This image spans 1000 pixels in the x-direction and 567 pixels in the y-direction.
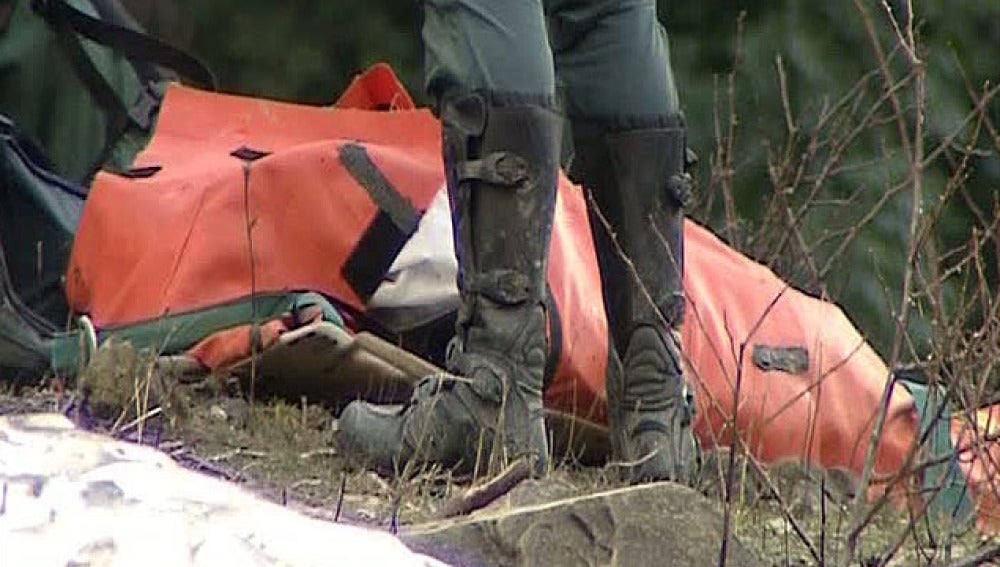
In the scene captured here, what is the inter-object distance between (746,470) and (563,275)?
50 cm

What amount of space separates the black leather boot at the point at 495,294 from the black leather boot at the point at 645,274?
6.6 inches

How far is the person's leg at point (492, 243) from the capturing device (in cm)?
269

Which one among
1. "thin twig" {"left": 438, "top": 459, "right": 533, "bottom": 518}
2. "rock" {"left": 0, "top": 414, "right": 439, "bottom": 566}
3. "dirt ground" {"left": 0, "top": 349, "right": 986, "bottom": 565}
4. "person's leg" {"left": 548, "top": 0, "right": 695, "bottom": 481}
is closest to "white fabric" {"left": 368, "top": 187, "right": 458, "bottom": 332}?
"dirt ground" {"left": 0, "top": 349, "right": 986, "bottom": 565}

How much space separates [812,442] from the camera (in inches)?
125

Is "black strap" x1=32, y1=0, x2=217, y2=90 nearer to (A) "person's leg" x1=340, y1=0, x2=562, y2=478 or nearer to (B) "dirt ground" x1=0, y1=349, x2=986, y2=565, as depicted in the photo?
(B) "dirt ground" x1=0, y1=349, x2=986, y2=565

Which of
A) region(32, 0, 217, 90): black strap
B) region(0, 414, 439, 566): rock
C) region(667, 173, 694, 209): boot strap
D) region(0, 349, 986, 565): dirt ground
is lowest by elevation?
region(0, 349, 986, 565): dirt ground

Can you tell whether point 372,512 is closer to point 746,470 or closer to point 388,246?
point 746,470

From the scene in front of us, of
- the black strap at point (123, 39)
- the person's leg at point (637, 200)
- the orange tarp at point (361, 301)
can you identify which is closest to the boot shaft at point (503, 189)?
the person's leg at point (637, 200)

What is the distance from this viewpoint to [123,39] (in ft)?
13.0

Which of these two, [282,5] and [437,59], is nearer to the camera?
[437,59]

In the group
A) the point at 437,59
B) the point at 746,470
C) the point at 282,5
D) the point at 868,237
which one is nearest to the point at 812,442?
the point at 746,470

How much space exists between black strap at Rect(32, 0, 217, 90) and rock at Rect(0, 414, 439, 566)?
2.81 metres

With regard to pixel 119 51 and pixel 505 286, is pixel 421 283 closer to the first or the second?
pixel 505 286

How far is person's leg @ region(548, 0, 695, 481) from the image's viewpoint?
9.34 feet
